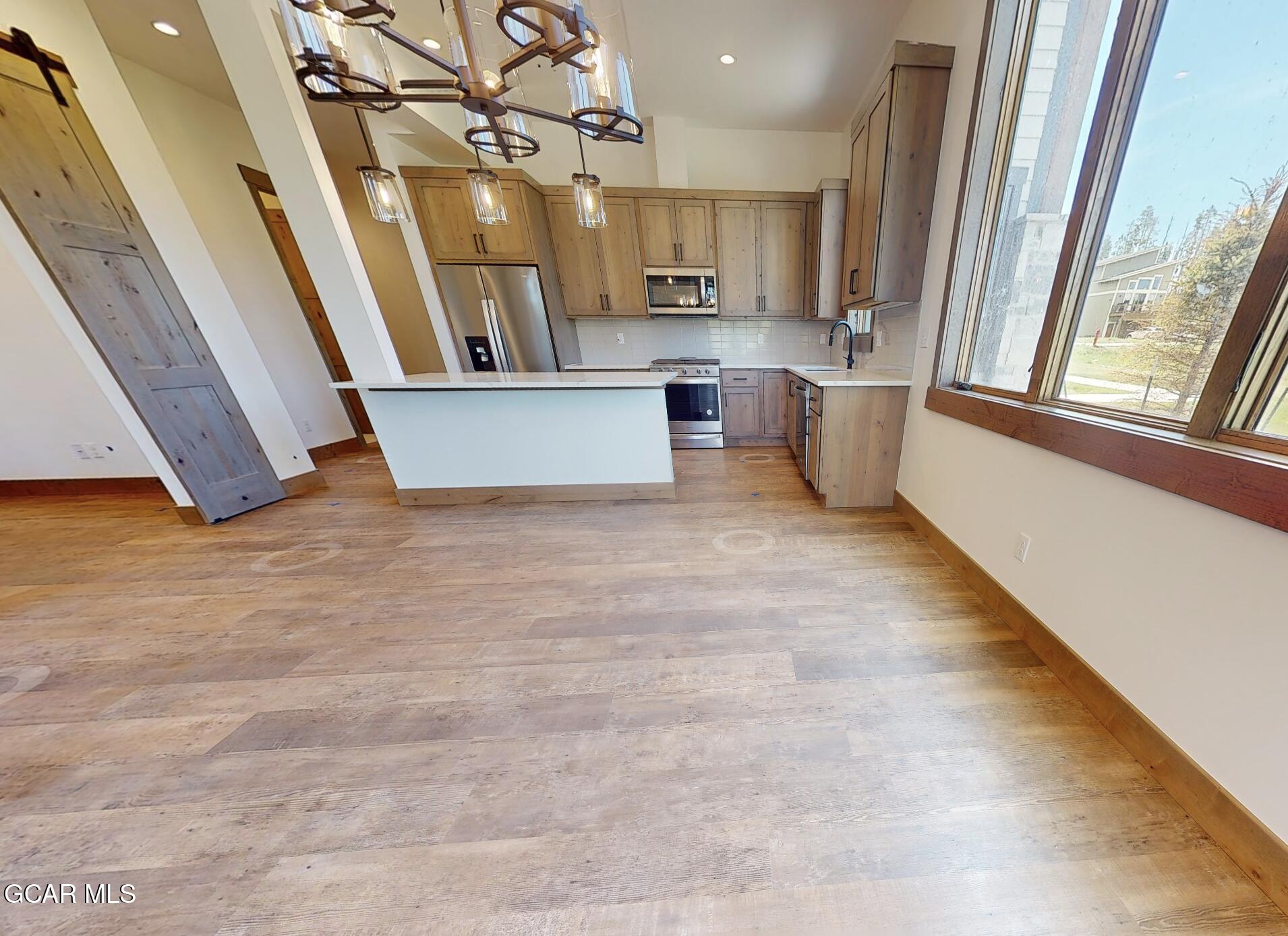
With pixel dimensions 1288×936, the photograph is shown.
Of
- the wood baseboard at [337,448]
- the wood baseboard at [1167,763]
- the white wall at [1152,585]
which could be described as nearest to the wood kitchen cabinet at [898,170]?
the white wall at [1152,585]

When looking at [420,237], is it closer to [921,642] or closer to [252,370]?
[252,370]

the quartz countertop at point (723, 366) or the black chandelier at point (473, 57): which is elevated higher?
the black chandelier at point (473, 57)

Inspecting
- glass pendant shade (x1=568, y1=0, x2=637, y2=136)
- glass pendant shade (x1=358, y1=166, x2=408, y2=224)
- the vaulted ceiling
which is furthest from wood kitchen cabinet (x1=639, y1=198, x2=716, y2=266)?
glass pendant shade (x1=568, y1=0, x2=637, y2=136)

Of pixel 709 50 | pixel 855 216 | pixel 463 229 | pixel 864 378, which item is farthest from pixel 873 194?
pixel 463 229

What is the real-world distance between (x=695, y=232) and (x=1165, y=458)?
3713 millimetres

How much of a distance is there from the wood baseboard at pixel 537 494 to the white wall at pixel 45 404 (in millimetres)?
2268

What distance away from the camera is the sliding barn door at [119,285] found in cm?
207

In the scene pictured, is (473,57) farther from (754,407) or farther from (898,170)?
(754,407)

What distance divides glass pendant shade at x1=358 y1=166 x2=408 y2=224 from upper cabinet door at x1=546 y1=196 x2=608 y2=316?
1723mm

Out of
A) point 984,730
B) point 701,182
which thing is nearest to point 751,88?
point 701,182

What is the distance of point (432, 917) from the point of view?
87 cm

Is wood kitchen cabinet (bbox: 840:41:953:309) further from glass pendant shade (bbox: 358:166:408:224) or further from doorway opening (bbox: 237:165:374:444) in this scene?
doorway opening (bbox: 237:165:374:444)

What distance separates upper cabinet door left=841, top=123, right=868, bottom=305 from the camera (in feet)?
8.05

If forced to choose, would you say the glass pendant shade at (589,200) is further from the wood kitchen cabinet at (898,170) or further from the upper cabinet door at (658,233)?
the upper cabinet door at (658,233)
